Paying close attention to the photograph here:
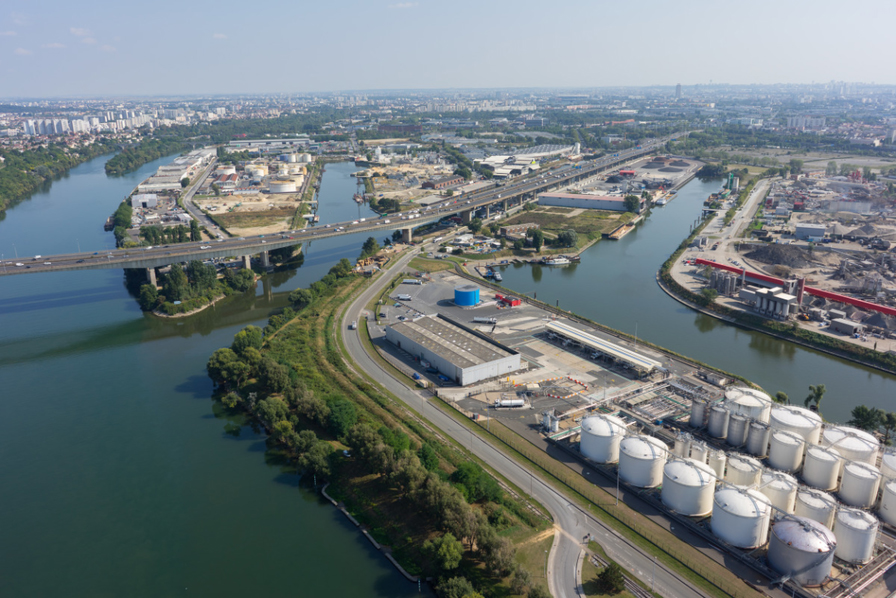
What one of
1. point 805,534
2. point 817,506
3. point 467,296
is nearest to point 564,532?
point 805,534

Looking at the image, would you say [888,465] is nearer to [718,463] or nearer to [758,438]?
[758,438]

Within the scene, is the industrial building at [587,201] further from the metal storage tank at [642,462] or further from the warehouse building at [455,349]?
the metal storage tank at [642,462]

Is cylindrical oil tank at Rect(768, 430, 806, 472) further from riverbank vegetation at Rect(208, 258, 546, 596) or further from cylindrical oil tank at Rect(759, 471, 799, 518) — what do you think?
riverbank vegetation at Rect(208, 258, 546, 596)

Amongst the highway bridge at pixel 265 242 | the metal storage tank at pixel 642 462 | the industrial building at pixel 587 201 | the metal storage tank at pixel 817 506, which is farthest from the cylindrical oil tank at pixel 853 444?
the industrial building at pixel 587 201

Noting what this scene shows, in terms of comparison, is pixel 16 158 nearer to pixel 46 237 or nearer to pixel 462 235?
pixel 46 237

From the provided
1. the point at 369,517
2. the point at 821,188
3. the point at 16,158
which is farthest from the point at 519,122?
the point at 369,517

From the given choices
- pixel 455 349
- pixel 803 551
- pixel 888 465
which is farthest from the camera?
pixel 455 349

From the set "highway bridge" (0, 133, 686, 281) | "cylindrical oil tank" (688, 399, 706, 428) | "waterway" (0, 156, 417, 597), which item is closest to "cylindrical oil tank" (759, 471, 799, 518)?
"cylindrical oil tank" (688, 399, 706, 428)
